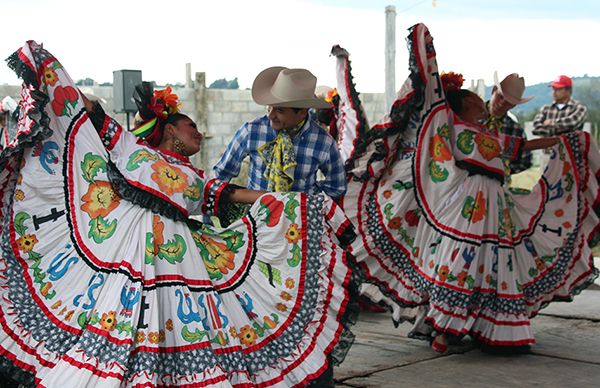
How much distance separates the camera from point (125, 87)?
36.9ft

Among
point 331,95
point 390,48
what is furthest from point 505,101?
point 390,48

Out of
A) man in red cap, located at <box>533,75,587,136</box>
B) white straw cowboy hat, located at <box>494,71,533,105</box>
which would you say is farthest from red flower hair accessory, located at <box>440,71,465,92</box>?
man in red cap, located at <box>533,75,587,136</box>

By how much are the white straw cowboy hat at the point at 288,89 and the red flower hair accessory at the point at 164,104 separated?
75 centimetres

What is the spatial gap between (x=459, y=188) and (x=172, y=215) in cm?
248

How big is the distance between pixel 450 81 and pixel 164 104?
243cm

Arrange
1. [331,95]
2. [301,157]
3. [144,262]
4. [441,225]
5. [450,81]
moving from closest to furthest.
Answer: [144,262], [301,157], [441,225], [450,81], [331,95]

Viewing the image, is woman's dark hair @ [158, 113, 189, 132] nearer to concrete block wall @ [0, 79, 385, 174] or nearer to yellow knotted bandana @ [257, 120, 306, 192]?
yellow knotted bandana @ [257, 120, 306, 192]

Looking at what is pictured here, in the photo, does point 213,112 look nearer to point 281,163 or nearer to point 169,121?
point 281,163

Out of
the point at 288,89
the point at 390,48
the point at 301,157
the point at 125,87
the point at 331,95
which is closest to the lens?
the point at 288,89

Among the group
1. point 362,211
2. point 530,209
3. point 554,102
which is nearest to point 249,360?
point 362,211

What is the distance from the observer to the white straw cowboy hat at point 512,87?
6984 mm

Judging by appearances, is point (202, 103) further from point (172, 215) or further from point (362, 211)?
point (172, 215)

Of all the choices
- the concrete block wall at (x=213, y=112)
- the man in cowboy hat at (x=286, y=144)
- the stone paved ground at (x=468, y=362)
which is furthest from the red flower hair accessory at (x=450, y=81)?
the concrete block wall at (x=213, y=112)

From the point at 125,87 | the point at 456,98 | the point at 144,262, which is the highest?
the point at 125,87
